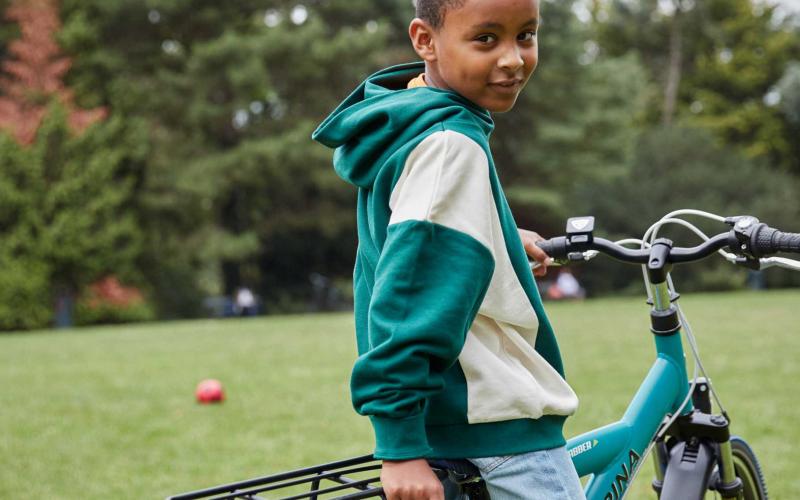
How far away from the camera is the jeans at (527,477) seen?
6.01ft

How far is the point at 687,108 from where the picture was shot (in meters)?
39.4

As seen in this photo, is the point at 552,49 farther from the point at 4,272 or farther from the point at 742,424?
the point at 742,424

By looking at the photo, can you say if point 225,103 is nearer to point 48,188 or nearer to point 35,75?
point 35,75

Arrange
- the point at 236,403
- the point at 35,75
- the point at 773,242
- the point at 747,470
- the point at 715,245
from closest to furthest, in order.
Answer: the point at 773,242
the point at 715,245
the point at 747,470
the point at 236,403
the point at 35,75

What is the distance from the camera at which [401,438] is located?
65.2 inches

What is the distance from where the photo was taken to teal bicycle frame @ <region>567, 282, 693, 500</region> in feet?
7.38

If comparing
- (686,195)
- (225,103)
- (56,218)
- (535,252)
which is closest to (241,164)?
(225,103)

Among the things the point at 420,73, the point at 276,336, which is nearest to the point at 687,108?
the point at 276,336

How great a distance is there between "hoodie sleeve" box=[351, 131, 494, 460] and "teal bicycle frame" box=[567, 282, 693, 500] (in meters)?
0.62

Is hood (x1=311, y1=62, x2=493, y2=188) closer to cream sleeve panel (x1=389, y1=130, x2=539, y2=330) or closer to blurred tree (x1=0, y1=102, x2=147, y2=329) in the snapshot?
cream sleeve panel (x1=389, y1=130, x2=539, y2=330)

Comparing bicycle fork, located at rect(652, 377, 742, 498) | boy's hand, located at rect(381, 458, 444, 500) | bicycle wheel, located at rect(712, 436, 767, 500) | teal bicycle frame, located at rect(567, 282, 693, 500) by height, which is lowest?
bicycle wheel, located at rect(712, 436, 767, 500)

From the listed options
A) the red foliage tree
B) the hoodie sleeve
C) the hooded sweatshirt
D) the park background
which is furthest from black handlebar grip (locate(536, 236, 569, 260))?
the red foliage tree

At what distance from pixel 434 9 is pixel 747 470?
1720 millimetres

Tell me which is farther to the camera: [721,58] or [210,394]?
[721,58]
